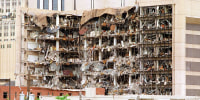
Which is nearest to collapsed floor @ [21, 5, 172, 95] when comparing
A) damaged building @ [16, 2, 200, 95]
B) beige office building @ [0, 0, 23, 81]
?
damaged building @ [16, 2, 200, 95]

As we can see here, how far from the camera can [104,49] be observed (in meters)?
94.7

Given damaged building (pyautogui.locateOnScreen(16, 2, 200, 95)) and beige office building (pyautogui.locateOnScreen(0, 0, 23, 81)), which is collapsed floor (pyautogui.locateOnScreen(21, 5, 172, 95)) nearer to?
damaged building (pyautogui.locateOnScreen(16, 2, 200, 95))

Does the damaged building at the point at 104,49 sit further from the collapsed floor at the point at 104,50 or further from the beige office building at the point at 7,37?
the beige office building at the point at 7,37

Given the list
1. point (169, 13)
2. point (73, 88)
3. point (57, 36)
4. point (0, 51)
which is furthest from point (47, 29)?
point (0, 51)

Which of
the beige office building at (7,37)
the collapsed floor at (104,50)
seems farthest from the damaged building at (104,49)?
the beige office building at (7,37)

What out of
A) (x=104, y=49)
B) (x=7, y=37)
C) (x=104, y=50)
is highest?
(x=7, y=37)

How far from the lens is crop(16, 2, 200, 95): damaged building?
8756cm

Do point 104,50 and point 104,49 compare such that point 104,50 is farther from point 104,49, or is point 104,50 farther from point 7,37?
point 7,37

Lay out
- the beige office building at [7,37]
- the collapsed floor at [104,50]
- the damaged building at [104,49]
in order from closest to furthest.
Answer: the damaged building at [104,49] → the collapsed floor at [104,50] → the beige office building at [7,37]

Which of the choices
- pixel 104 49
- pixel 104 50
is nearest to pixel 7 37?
pixel 104 50

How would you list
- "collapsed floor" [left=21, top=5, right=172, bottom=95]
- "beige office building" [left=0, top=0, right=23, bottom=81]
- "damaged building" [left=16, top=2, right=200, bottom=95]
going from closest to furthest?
"damaged building" [left=16, top=2, right=200, bottom=95] → "collapsed floor" [left=21, top=5, right=172, bottom=95] → "beige office building" [left=0, top=0, right=23, bottom=81]

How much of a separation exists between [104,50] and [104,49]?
29 cm

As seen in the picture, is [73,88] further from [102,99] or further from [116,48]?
[102,99]

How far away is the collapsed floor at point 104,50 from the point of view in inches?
3460
